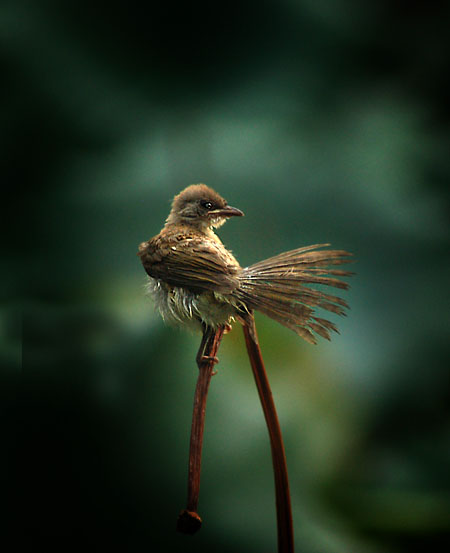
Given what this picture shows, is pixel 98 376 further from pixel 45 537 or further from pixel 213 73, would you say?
pixel 213 73

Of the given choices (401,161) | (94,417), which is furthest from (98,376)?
(401,161)

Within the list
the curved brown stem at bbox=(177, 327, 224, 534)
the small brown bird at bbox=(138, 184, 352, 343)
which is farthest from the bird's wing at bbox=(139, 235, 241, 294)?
the curved brown stem at bbox=(177, 327, 224, 534)

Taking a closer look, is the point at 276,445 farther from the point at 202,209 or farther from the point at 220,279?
the point at 202,209

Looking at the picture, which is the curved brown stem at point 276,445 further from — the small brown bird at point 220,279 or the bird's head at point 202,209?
the bird's head at point 202,209

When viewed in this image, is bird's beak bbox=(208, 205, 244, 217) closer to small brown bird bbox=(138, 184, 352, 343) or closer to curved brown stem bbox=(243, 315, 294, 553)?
small brown bird bbox=(138, 184, 352, 343)

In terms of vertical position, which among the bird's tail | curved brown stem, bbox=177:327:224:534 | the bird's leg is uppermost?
the bird's tail

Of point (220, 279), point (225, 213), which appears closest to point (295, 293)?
point (220, 279)
